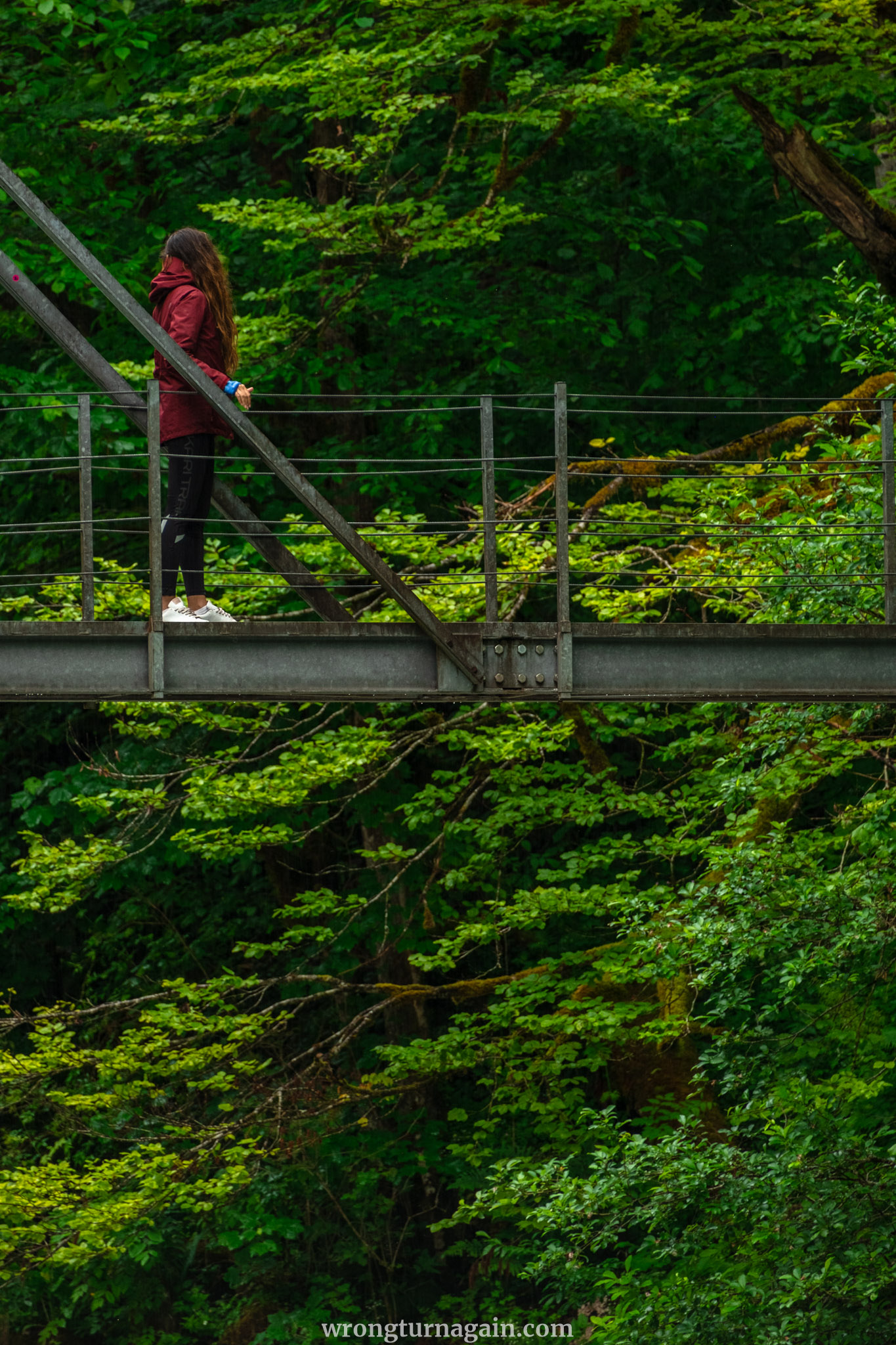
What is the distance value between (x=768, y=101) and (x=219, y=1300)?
10.0 meters

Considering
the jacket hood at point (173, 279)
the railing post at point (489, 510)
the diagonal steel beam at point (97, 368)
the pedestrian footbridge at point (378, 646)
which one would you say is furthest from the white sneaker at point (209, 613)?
the jacket hood at point (173, 279)

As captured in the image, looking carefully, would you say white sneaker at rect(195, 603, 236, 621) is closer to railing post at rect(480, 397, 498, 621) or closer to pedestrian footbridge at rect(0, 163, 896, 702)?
pedestrian footbridge at rect(0, 163, 896, 702)

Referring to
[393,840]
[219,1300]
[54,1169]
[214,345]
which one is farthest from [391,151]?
[219,1300]

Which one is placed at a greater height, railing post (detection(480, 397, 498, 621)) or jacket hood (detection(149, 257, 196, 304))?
jacket hood (detection(149, 257, 196, 304))

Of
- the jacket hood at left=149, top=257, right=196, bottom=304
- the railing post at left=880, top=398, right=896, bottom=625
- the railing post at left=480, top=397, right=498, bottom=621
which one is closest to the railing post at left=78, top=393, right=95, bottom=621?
the jacket hood at left=149, top=257, right=196, bottom=304

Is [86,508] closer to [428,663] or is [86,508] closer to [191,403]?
[191,403]

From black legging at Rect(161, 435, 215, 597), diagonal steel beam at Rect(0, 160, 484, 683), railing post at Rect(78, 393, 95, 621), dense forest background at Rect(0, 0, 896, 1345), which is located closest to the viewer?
railing post at Rect(78, 393, 95, 621)

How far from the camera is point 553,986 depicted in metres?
10.5

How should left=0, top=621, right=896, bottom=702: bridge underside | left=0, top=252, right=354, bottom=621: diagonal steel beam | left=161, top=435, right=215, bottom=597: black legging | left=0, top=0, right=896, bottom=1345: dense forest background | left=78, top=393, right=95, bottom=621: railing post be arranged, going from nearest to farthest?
1. left=78, top=393, right=95, bottom=621: railing post
2. left=0, top=621, right=896, bottom=702: bridge underside
3. left=161, top=435, right=215, bottom=597: black legging
4. left=0, top=252, right=354, bottom=621: diagonal steel beam
5. left=0, top=0, right=896, bottom=1345: dense forest background

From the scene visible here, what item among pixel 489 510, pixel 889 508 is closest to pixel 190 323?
pixel 489 510

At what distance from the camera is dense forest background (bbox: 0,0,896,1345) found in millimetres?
8047

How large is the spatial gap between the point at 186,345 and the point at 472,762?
17.6ft

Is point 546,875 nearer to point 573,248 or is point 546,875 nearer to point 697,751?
point 697,751

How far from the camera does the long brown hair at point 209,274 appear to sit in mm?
6297
